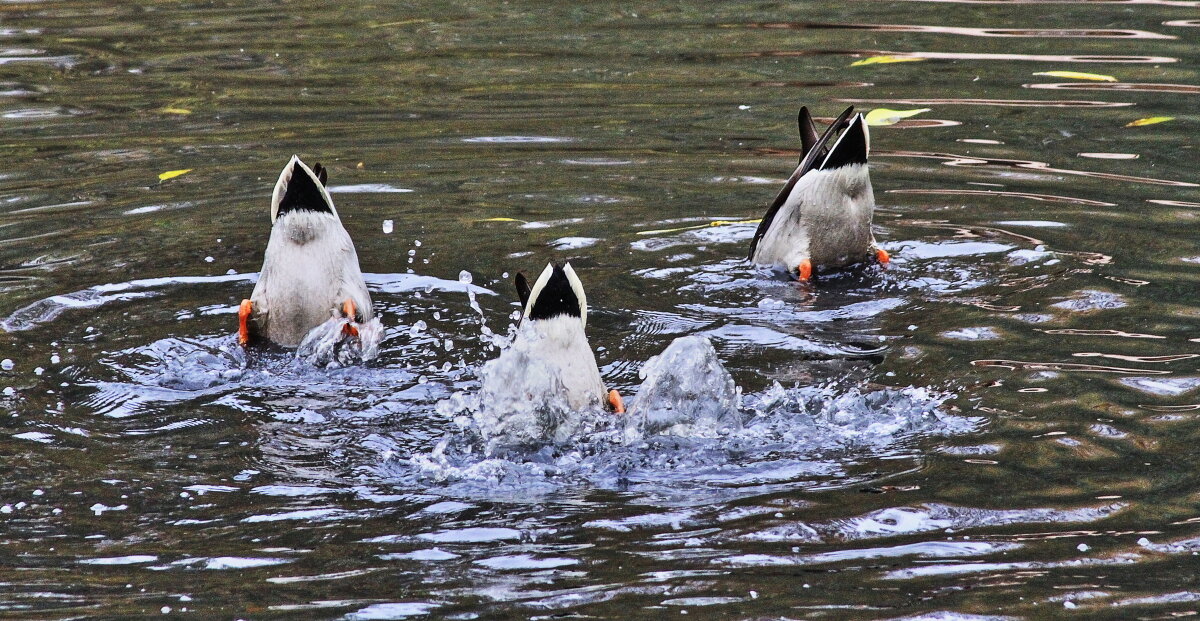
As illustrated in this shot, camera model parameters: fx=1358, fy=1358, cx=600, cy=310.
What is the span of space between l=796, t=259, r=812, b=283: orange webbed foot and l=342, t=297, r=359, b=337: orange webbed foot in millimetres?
2334

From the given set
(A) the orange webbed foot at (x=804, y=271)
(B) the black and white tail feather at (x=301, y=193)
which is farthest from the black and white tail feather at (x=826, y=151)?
(B) the black and white tail feather at (x=301, y=193)

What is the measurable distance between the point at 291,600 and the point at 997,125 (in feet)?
22.7

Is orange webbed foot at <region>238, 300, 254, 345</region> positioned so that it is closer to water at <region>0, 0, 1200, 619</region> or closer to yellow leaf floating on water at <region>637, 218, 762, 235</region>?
water at <region>0, 0, 1200, 619</region>

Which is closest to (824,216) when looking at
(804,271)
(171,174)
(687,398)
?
(804,271)

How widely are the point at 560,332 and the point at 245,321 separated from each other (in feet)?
5.88

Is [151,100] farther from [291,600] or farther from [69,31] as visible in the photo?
[291,600]

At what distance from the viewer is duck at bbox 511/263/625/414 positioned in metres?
4.84

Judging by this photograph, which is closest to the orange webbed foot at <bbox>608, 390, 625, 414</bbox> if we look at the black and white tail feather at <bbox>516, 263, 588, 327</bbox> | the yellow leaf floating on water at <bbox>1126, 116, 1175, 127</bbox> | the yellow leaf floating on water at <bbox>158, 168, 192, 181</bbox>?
the black and white tail feather at <bbox>516, 263, 588, 327</bbox>

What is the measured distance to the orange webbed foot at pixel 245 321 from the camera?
5961 millimetres

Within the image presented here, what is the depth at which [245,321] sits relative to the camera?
5.97m

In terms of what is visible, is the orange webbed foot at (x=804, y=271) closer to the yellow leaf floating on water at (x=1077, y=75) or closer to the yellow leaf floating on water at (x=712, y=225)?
the yellow leaf floating on water at (x=712, y=225)

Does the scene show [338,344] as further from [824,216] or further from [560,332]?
[824,216]

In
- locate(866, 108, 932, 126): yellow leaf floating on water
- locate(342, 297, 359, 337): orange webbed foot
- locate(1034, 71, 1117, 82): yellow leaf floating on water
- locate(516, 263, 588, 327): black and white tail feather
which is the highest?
locate(1034, 71, 1117, 82): yellow leaf floating on water

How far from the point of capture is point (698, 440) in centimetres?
477
